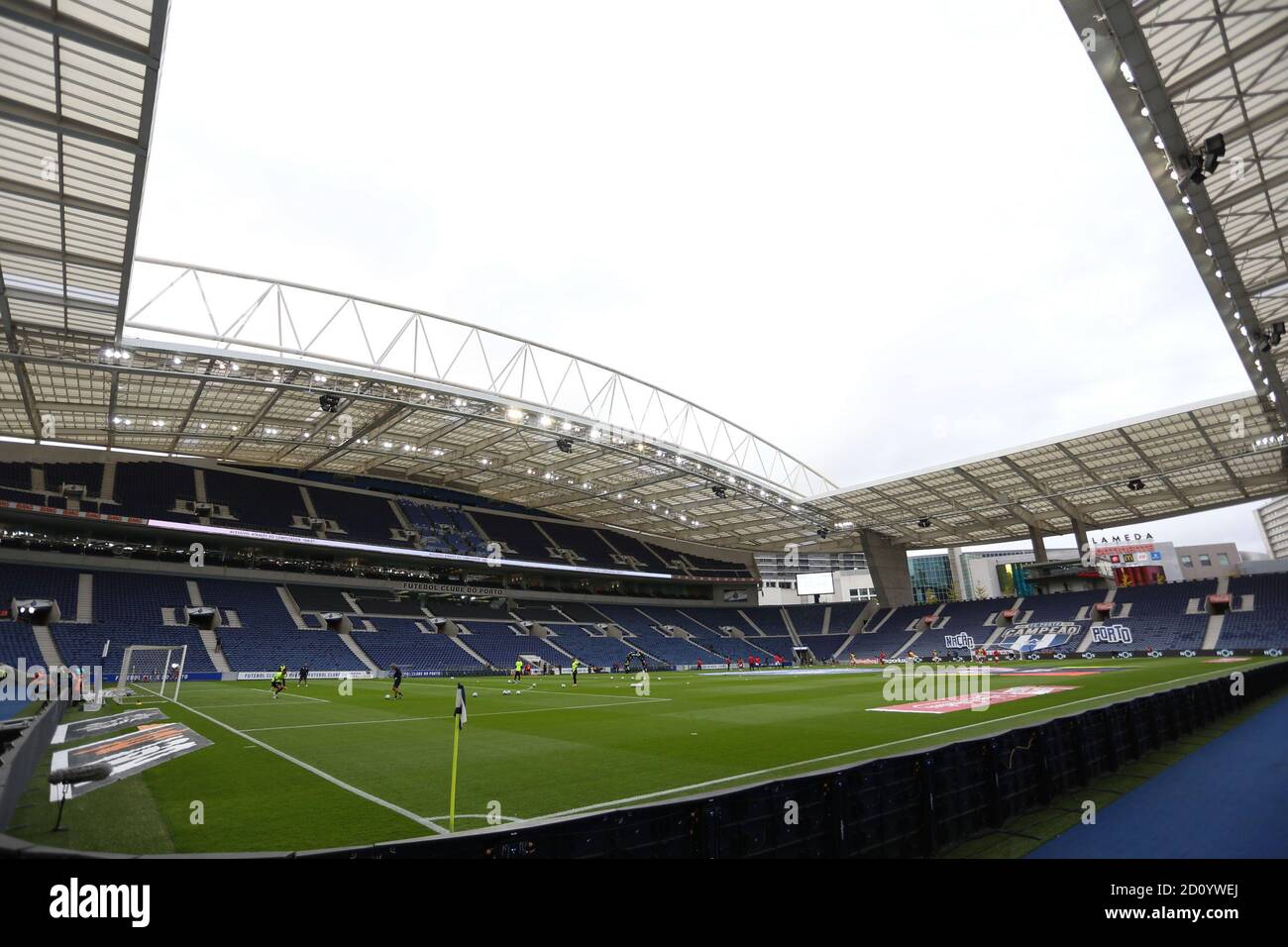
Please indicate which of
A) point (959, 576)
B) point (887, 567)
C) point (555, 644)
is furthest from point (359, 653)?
point (959, 576)

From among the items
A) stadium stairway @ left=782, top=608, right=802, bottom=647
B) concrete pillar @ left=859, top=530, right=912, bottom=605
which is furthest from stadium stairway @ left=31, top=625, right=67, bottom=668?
stadium stairway @ left=782, top=608, right=802, bottom=647

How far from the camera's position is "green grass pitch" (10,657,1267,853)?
819 cm

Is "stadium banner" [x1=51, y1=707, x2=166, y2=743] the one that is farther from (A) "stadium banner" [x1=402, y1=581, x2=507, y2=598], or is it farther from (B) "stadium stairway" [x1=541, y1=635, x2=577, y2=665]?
(A) "stadium banner" [x1=402, y1=581, x2=507, y2=598]

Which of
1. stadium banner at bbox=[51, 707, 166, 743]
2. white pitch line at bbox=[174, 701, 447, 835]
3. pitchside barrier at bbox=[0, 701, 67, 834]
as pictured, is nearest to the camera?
pitchside barrier at bbox=[0, 701, 67, 834]

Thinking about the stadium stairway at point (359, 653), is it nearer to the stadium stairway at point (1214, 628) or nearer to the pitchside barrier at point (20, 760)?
the pitchside barrier at point (20, 760)

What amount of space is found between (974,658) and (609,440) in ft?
109

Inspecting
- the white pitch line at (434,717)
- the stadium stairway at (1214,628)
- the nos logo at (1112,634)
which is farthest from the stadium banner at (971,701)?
the nos logo at (1112,634)

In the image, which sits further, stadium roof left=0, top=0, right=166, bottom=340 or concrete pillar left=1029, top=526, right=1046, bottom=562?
concrete pillar left=1029, top=526, right=1046, bottom=562

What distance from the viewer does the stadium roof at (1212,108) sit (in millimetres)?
14000

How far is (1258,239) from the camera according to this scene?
64.1ft

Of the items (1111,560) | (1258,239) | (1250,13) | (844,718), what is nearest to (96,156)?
(844,718)

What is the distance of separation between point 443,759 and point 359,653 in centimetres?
3522

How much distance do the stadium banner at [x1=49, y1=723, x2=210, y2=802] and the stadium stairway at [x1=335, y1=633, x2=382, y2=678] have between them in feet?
87.7
